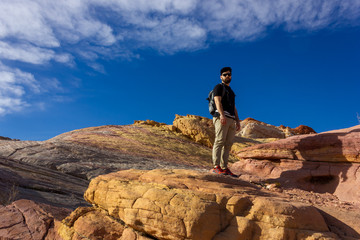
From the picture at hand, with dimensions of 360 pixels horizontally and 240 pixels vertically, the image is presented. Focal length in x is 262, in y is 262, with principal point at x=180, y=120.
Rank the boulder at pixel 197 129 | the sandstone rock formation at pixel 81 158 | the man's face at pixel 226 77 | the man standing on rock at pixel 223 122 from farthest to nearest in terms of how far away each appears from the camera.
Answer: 1. the boulder at pixel 197 129
2. the man's face at pixel 226 77
3. the man standing on rock at pixel 223 122
4. the sandstone rock formation at pixel 81 158

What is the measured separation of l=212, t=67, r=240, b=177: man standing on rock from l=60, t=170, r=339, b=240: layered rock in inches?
93.4

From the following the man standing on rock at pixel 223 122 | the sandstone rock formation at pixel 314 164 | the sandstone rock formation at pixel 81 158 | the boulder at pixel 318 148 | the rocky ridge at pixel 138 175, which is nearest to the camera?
the rocky ridge at pixel 138 175

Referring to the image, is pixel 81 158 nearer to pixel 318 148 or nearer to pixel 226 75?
pixel 226 75

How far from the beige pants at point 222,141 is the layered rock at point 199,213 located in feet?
7.81

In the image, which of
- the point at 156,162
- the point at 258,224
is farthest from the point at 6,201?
the point at 156,162

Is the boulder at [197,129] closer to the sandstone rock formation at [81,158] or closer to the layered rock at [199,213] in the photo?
the sandstone rock formation at [81,158]

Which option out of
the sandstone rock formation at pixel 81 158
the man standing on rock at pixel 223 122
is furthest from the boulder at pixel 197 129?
the man standing on rock at pixel 223 122

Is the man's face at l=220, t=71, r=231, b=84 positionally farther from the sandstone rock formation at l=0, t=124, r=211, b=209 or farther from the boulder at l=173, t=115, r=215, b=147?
the boulder at l=173, t=115, r=215, b=147

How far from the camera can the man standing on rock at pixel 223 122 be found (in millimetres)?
6055

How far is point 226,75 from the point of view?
6508mm

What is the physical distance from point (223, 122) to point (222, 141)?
0.48m

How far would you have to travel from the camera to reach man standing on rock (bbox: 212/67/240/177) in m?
6.05

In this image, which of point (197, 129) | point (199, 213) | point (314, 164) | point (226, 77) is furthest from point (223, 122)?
point (197, 129)

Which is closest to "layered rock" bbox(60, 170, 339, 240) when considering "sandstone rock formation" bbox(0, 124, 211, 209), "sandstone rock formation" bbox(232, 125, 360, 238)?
"sandstone rock formation" bbox(0, 124, 211, 209)
